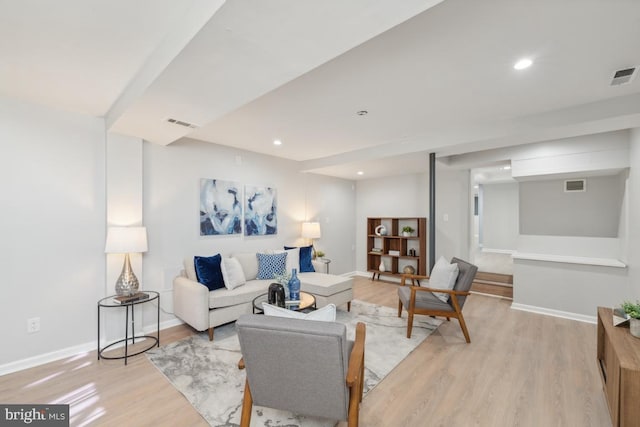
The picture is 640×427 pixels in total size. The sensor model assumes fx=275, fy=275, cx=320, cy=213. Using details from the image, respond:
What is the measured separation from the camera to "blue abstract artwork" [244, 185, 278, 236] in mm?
4359

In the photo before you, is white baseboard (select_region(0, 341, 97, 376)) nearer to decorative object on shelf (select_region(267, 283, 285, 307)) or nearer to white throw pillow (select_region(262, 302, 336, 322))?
decorative object on shelf (select_region(267, 283, 285, 307))

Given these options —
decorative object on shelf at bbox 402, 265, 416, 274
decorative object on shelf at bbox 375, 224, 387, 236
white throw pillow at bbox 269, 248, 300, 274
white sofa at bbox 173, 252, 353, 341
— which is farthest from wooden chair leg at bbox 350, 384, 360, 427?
decorative object on shelf at bbox 375, 224, 387, 236

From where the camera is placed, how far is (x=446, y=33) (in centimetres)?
165

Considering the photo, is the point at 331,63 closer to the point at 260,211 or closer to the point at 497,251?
the point at 260,211

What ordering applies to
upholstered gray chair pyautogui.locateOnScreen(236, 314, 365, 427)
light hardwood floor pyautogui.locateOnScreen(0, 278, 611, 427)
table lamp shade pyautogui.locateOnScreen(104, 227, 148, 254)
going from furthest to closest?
table lamp shade pyautogui.locateOnScreen(104, 227, 148, 254), light hardwood floor pyautogui.locateOnScreen(0, 278, 611, 427), upholstered gray chair pyautogui.locateOnScreen(236, 314, 365, 427)

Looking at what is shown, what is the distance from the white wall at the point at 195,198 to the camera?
134 inches

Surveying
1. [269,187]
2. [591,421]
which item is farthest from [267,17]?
[269,187]

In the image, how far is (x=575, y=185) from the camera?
4.21 m

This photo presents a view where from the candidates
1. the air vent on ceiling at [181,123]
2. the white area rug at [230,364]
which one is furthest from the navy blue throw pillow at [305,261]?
the air vent on ceiling at [181,123]

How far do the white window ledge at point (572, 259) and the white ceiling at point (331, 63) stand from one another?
69.9 inches

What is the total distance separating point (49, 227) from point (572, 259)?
6.16 meters

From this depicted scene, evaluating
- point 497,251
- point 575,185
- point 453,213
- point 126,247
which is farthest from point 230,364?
point 497,251

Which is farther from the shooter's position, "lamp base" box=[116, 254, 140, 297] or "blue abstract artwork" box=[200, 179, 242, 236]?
"blue abstract artwork" box=[200, 179, 242, 236]

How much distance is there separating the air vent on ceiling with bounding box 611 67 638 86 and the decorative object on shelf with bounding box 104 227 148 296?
4.39 m
